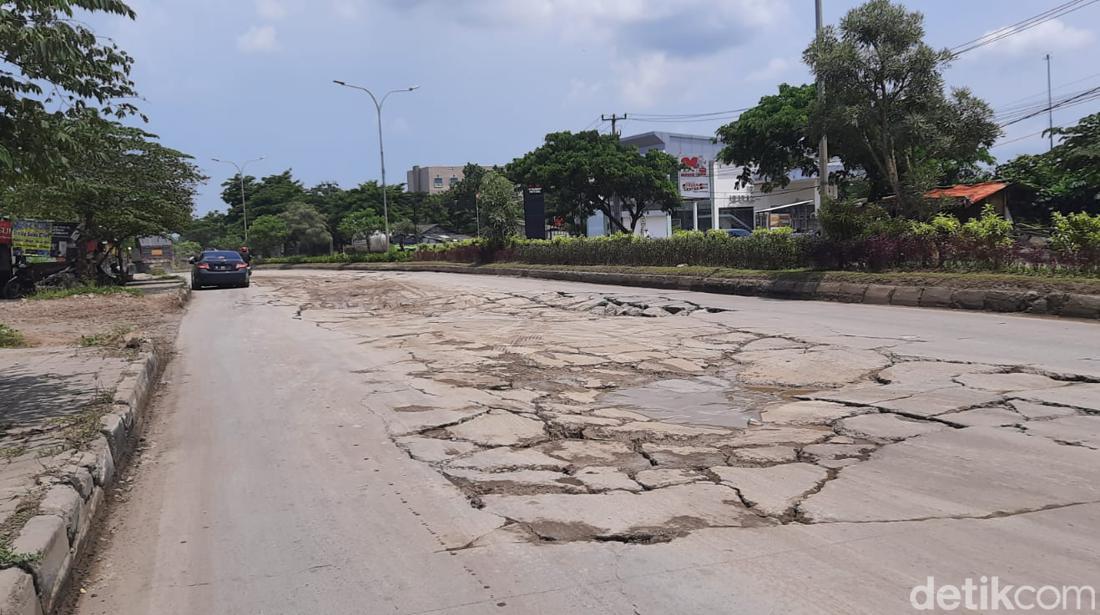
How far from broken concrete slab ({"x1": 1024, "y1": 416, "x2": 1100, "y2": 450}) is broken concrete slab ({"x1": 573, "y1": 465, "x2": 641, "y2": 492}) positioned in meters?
3.00

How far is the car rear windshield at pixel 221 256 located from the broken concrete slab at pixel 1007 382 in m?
23.9

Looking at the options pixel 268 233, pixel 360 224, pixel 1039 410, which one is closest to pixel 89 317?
pixel 1039 410

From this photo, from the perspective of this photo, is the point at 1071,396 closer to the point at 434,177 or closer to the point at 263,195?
the point at 263,195

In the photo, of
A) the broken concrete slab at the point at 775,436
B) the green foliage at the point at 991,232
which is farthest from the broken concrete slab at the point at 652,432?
the green foliage at the point at 991,232

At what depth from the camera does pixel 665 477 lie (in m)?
4.60

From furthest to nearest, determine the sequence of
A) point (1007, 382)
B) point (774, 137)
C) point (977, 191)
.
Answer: point (774, 137), point (977, 191), point (1007, 382)

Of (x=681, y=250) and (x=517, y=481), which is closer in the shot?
(x=517, y=481)

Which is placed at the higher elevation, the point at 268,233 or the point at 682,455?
the point at 268,233

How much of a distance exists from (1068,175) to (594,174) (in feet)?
76.7

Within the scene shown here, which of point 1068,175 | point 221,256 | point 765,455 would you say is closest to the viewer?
point 765,455

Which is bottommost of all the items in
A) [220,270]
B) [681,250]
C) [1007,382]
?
[1007,382]

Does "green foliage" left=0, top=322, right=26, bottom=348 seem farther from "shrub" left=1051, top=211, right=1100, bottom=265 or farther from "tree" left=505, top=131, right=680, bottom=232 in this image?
"tree" left=505, top=131, right=680, bottom=232

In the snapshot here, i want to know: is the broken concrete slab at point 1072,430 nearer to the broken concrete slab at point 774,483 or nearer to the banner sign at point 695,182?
the broken concrete slab at point 774,483

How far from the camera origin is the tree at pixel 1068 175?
23141 mm
